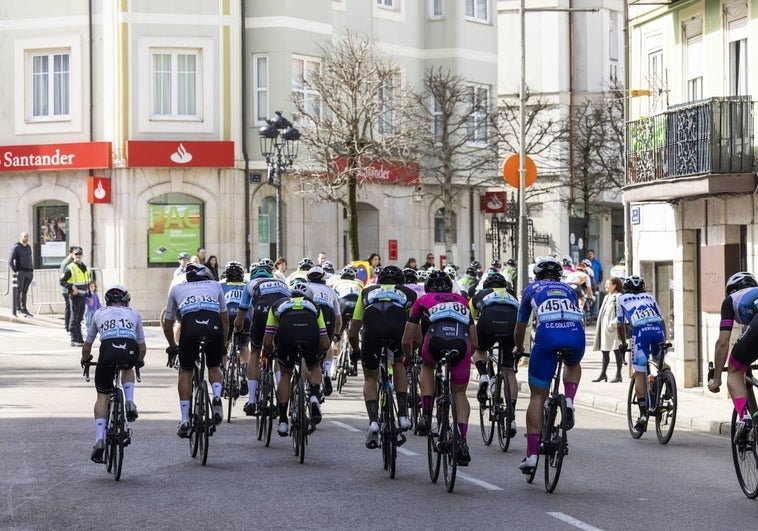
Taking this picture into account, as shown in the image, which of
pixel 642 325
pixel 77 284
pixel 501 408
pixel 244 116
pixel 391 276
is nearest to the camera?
pixel 391 276

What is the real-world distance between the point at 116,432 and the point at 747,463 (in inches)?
201

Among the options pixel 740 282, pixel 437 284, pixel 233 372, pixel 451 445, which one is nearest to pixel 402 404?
pixel 437 284

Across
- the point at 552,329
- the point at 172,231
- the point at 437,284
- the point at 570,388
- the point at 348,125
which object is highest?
the point at 348,125

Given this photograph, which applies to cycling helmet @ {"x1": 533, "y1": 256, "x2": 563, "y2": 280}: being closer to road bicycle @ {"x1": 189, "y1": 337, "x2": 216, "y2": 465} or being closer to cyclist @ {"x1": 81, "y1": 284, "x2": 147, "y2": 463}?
road bicycle @ {"x1": 189, "y1": 337, "x2": 216, "y2": 465}

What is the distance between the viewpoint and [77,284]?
32625mm

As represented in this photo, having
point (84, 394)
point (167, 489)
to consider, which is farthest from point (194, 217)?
point (167, 489)

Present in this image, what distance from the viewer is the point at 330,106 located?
4134 centimetres

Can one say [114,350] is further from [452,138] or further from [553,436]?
[452,138]

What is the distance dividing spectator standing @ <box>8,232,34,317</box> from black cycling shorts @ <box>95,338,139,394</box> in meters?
25.2

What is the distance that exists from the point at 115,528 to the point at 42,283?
32.8m

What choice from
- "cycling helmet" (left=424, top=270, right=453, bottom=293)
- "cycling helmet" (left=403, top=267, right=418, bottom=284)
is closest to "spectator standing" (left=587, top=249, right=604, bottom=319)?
"cycling helmet" (left=403, top=267, right=418, bottom=284)

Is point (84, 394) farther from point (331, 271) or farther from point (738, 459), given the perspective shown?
point (738, 459)

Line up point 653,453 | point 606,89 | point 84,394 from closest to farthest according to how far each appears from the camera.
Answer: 1. point 653,453
2. point 84,394
3. point 606,89

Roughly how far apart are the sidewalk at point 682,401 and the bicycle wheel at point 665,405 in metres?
1.45
